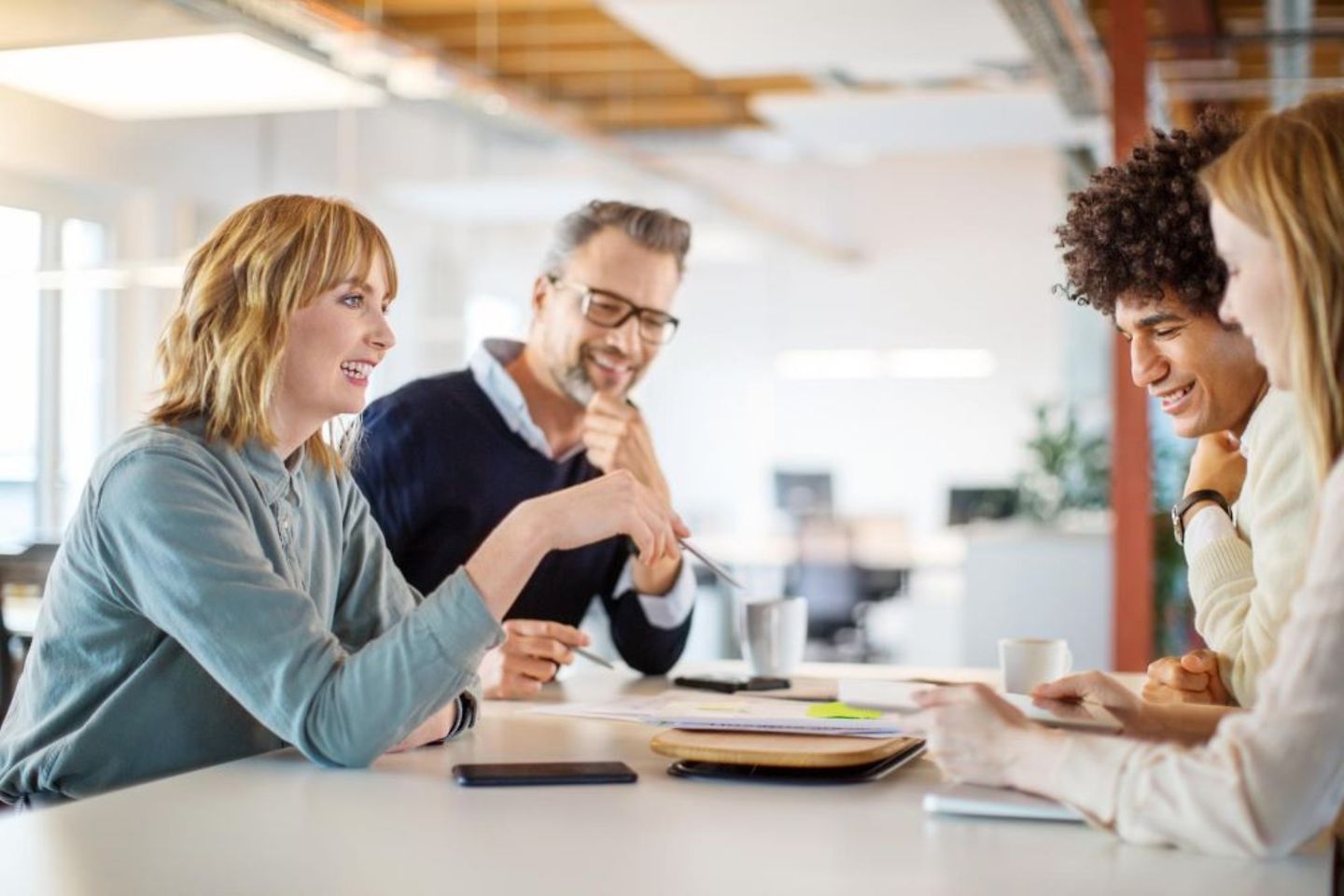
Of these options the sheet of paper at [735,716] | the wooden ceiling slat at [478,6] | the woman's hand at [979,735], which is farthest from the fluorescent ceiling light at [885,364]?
the woman's hand at [979,735]

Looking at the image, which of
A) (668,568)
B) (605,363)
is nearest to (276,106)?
(605,363)

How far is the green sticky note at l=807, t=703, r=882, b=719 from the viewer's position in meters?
1.82

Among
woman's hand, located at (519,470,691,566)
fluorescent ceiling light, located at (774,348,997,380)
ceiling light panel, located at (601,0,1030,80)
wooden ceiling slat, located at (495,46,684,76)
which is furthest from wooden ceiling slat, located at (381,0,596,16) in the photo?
woman's hand, located at (519,470,691,566)

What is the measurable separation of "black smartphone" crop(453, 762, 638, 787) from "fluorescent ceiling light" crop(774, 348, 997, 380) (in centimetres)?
1097

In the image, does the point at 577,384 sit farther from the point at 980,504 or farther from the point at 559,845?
the point at 980,504

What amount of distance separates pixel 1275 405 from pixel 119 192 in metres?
5.90

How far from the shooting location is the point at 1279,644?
1318 mm

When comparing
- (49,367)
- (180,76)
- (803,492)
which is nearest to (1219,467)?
(180,76)

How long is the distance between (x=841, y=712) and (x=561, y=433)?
122cm

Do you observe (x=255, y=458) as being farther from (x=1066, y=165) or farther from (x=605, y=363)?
(x=1066, y=165)

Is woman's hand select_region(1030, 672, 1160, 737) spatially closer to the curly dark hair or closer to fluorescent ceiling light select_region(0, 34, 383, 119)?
the curly dark hair

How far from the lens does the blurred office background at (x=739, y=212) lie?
487 cm

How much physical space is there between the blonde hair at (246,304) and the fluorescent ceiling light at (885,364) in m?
10.8

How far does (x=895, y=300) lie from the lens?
12516mm
